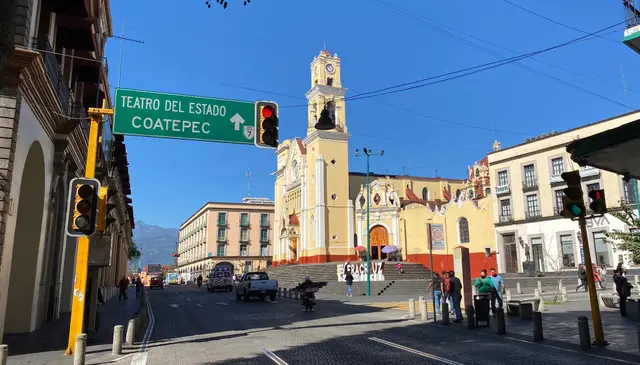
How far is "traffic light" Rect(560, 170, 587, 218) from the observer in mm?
10039

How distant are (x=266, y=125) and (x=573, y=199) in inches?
279

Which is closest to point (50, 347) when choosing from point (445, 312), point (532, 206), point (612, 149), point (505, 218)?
point (445, 312)

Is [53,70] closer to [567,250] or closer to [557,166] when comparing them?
[557,166]

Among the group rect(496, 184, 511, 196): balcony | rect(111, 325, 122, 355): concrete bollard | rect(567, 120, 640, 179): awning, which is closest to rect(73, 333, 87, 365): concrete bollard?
rect(111, 325, 122, 355): concrete bollard

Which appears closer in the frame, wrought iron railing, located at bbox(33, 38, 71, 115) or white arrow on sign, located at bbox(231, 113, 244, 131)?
white arrow on sign, located at bbox(231, 113, 244, 131)

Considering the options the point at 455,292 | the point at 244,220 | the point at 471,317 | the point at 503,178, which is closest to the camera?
the point at 471,317

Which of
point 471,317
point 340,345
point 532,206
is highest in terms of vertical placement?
point 532,206

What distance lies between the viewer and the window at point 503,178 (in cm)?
4419

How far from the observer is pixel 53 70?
1375 centimetres

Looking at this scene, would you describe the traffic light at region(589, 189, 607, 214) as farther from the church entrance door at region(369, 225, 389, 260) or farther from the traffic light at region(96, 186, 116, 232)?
the church entrance door at region(369, 225, 389, 260)

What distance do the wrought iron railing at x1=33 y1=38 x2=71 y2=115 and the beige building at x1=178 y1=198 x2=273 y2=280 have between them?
236ft

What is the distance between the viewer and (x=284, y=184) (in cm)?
6631

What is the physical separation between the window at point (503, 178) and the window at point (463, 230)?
5087mm

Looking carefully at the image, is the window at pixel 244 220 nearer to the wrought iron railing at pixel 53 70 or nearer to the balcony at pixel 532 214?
the balcony at pixel 532 214
